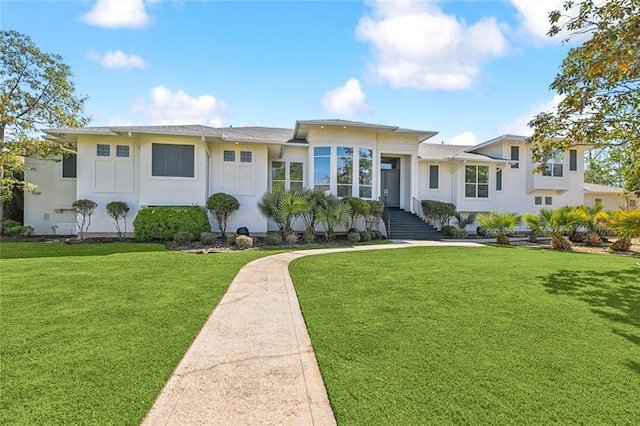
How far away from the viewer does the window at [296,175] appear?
Answer: 56.4 feet

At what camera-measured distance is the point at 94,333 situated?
385cm

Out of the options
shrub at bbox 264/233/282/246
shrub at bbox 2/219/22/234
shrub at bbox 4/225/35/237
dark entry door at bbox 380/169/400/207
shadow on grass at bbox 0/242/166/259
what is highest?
dark entry door at bbox 380/169/400/207

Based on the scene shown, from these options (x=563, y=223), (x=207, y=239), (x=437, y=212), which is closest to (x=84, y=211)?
(x=207, y=239)

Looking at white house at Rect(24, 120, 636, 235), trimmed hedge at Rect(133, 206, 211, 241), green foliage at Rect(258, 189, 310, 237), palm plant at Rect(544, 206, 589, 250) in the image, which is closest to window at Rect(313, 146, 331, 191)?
white house at Rect(24, 120, 636, 235)

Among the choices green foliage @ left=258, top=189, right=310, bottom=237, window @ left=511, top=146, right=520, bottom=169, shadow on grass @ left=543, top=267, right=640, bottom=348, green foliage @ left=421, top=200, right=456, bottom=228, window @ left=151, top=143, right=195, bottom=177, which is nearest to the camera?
shadow on grass @ left=543, top=267, right=640, bottom=348

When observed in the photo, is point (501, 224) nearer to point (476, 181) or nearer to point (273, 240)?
point (476, 181)

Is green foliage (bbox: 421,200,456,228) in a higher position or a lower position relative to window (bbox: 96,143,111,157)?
lower

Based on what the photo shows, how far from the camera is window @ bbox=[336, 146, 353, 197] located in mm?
16406

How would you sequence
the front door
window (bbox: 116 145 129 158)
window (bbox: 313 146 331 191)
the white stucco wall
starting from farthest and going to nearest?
the front door, window (bbox: 313 146 331 191), the white stucco wall, window (bbox: 116 145 129 158)

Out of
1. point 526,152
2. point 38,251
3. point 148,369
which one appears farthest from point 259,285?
point 526,152

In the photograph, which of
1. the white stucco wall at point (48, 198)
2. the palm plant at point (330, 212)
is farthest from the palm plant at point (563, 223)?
the white stucco wall at point (48, 198)

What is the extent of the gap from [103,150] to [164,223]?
472 cm

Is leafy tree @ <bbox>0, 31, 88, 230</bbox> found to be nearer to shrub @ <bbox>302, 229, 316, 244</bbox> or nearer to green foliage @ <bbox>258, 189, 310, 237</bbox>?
green foliage @ <bbox>258, 189, 310, 237</bbox>

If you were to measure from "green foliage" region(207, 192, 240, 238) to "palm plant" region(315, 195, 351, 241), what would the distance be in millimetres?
3676
